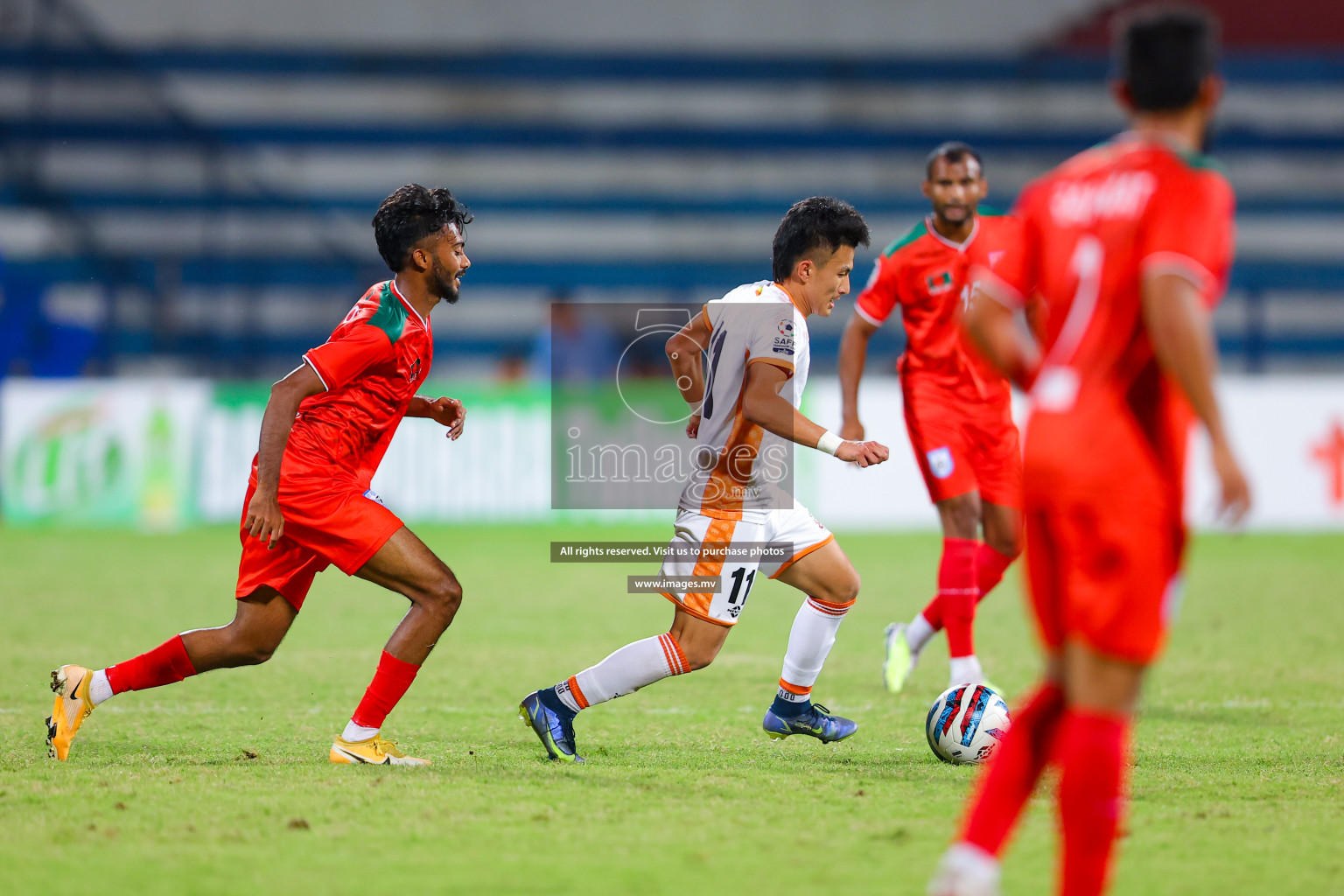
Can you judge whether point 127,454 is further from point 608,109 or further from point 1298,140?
point 1298,140

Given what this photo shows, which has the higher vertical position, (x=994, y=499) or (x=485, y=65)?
(x=485, y=65)

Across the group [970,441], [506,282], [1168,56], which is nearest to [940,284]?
[970,441]

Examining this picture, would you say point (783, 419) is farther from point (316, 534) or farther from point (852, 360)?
point (852, 360)

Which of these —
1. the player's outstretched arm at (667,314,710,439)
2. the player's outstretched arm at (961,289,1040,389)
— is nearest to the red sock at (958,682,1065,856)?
the player's outstretched arm at (961,289,1040,389)

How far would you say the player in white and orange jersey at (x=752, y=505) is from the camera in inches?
177

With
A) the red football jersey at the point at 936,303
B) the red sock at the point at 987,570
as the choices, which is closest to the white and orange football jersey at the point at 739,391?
the red football jersey at the point at 936,303

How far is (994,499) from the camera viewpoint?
5969mm

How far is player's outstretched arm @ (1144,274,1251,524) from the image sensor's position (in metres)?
2.42

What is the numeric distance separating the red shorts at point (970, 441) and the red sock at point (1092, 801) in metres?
3.32

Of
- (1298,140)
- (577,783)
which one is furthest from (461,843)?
(1298,140)

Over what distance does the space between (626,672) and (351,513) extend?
1115 millimetres

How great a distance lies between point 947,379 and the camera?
600cm

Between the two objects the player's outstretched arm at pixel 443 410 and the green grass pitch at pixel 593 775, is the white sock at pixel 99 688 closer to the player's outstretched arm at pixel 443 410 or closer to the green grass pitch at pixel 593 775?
the green grass pitch at pixel 593 775

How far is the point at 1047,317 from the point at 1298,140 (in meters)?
23.3
